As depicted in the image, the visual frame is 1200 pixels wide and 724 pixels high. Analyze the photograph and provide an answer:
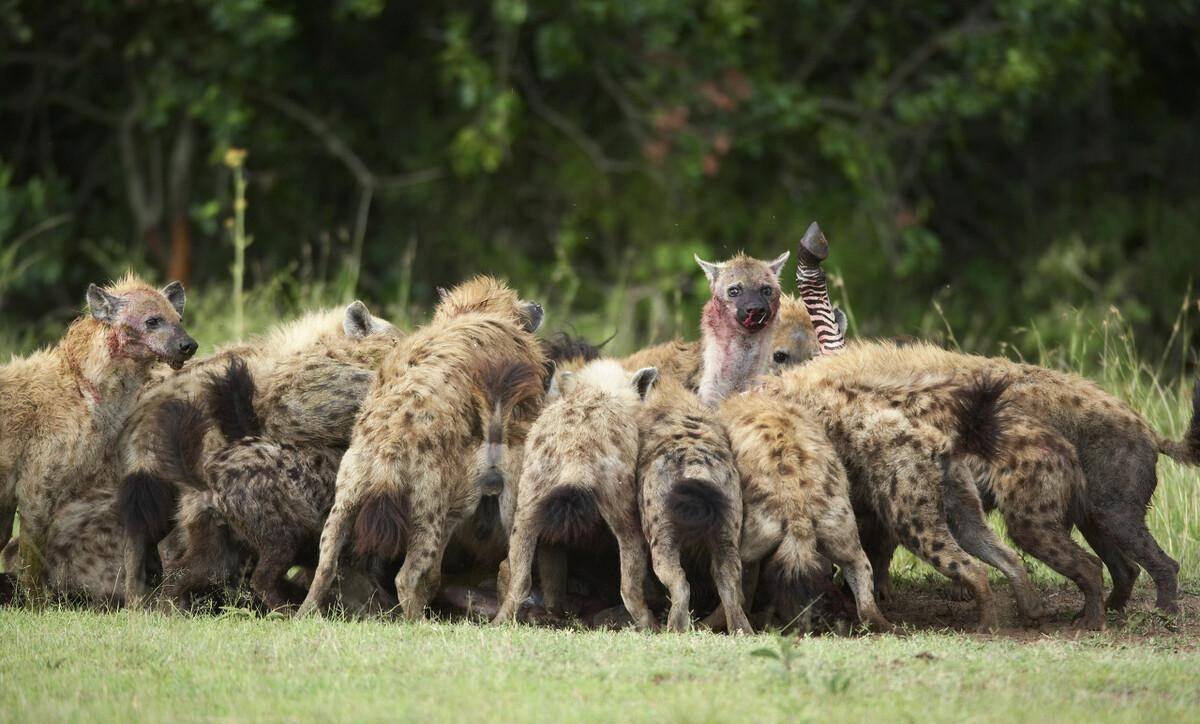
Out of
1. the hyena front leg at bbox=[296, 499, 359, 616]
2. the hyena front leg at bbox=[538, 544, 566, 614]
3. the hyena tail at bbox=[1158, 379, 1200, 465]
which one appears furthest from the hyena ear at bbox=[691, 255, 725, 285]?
the hyena front leg at bbox=[296, 499, 359, 616]

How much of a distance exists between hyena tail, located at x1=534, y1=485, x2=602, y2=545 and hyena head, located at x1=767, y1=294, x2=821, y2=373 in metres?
2.24

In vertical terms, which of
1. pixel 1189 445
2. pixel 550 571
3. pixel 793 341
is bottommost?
pixel 550 571

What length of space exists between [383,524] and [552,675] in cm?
138

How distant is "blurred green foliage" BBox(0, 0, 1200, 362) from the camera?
14523mm

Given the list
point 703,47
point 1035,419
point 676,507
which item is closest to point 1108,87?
point 703,47

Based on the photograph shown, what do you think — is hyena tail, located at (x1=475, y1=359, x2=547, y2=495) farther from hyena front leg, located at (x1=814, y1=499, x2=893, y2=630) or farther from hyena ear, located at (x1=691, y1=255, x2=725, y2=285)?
hyena ear, located at (x1=691, y1=255, x2=725, y2=285)

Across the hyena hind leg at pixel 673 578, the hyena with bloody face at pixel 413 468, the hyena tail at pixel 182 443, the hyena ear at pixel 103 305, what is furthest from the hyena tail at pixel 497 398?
the hyena ear at pixel 103 305

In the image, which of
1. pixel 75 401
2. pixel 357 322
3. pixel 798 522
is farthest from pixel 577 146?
pixel 798 522

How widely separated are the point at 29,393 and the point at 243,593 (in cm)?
126

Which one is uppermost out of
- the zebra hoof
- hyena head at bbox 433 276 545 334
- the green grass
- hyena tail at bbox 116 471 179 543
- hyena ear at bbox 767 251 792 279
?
the zebra hoof

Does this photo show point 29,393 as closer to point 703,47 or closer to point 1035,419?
point 1035,419

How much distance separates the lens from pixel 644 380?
6.96 meters

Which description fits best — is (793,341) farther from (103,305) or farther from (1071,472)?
(103,305)

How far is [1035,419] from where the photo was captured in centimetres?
678
